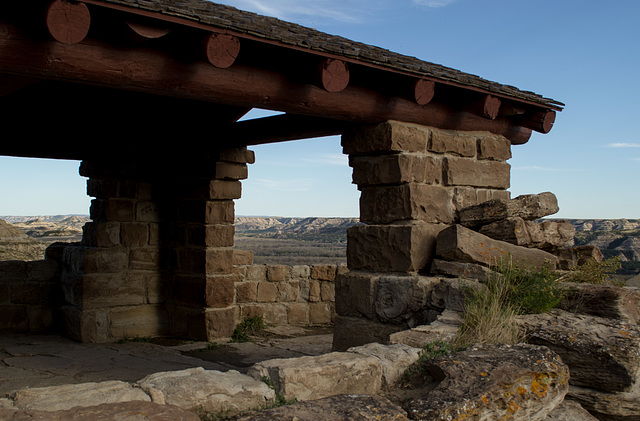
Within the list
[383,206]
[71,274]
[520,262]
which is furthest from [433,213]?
[71,274]

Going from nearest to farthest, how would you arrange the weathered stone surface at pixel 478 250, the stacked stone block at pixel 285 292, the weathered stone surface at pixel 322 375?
1. the weathered stone surface at pixel 322 375
2. the weathered stone surface at pixel 478 250
3. the stacked stone block at pixel 285 292

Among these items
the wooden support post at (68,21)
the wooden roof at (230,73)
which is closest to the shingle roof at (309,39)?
the wooden roof at (230,73)

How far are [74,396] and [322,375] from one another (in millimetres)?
1128

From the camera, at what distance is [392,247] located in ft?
16.3

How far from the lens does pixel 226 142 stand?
7.36 meters

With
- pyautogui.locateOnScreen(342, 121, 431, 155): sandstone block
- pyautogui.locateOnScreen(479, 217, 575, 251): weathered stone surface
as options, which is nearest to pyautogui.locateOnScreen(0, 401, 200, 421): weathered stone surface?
pyautogui.locateOnScreen(342, 121, 431, 155): sandstone block

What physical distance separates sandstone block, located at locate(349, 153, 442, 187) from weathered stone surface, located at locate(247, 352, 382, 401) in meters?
2.08

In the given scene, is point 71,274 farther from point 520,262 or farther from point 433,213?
point 520,262

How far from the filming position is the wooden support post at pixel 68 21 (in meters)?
3.41

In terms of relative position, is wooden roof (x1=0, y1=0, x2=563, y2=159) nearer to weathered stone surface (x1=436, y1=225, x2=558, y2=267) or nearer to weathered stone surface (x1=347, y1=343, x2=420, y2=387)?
weathered stone surface (x1=436, y1=225, x2=558, y2=267)

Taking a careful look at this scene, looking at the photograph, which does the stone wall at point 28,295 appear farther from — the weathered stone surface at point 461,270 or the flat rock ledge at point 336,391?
the flat rock ledge at point 336,391

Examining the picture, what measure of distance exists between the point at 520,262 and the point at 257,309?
15.0 ft

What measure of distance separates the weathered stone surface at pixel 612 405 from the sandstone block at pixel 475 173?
232cm

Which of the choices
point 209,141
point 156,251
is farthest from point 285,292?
point 209,141
